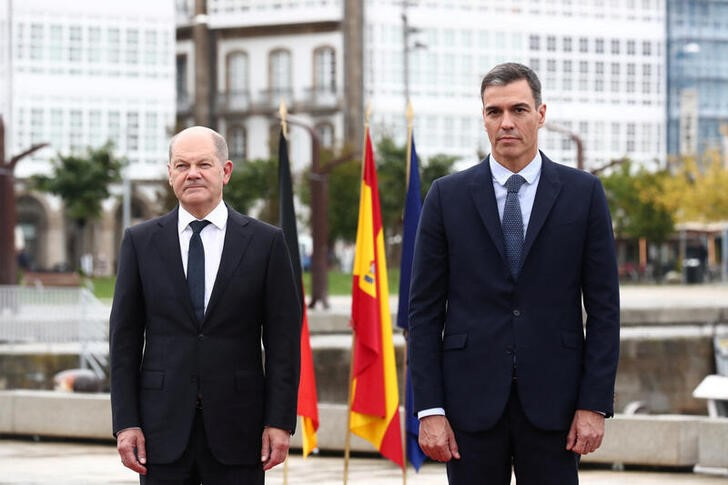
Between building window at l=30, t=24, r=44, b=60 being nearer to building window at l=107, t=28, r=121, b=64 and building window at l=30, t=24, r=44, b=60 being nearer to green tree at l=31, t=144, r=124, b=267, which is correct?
building window at l=107, t=28, r=121, b=64

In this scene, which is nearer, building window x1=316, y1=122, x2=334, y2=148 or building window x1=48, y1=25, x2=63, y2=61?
building window x1=48, y1=25, x2=63, y2=61

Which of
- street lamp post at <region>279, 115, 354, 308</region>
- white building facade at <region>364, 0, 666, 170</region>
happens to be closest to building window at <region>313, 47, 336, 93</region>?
white building facade at <region>364, 0, 666, 170</region>

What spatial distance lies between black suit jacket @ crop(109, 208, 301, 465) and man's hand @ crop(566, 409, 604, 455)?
974 mm

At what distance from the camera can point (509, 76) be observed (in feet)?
17.5

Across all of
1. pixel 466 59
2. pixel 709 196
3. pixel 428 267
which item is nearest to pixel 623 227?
pixel 709 196

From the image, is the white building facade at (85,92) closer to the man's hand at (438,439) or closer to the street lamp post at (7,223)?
the street lamp post at (7,223)

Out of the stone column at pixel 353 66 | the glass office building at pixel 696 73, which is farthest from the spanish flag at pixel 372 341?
the glass office building at pixel 696 73

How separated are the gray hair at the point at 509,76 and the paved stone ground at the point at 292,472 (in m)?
7.46

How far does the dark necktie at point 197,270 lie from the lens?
18.3ft

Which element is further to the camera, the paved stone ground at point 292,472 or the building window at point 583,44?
the building window at point 583,44

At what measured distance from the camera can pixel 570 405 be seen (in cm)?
531

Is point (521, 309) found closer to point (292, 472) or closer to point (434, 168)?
point (292, 472)

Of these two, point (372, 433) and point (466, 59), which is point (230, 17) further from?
point (372, 433)

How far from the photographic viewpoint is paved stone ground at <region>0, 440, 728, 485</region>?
12.5 m
